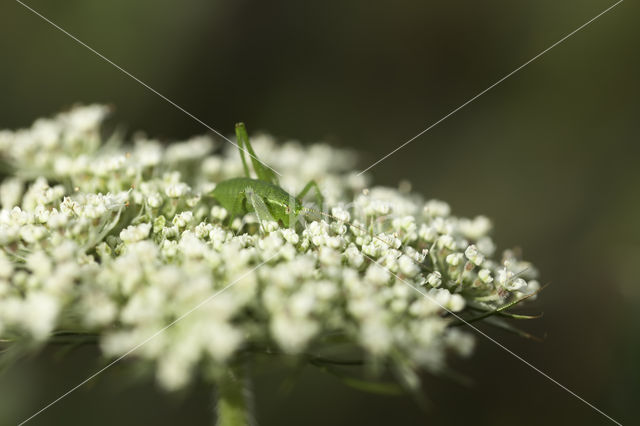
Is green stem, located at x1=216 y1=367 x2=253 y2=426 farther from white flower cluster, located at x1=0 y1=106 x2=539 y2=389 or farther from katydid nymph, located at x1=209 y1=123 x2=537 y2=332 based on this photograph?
katydid nymph, located at x1=209 y1=123 x2=537 y2=332

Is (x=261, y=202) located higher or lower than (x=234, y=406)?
higher

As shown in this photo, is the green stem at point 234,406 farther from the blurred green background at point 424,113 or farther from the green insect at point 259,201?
the blurred green background at point 424,113

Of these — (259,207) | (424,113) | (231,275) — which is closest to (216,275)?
(231,275)

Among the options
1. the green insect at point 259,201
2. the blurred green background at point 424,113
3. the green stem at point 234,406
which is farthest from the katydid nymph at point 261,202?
the blurred green background at point 424,113

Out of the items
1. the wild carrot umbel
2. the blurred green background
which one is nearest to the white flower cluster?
the wild carrot umbel

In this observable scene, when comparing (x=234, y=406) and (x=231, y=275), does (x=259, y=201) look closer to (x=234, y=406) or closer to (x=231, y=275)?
(x=231, y=275)
